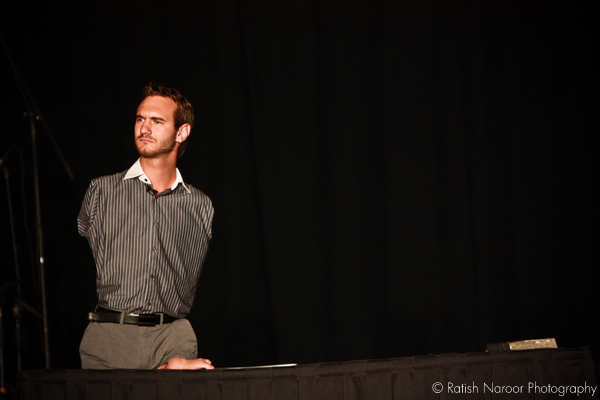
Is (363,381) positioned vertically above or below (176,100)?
below

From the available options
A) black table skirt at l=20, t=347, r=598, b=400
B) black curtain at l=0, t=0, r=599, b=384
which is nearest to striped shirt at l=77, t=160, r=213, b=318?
black table skirt at l=20, t=347, r=598, b=400

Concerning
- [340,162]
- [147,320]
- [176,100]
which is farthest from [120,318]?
[340,162]

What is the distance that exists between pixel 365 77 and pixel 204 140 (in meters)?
1.01

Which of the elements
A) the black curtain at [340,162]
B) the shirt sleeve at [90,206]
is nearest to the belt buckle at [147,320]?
the shirt sleeve at [90,206]

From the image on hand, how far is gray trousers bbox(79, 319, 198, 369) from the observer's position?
183 centimetres

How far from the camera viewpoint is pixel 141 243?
1971mm

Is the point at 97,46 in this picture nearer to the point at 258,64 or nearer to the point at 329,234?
the point at 258,64

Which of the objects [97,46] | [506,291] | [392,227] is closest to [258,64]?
[97,46]

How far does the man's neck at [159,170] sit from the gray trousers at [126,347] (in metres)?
0.56

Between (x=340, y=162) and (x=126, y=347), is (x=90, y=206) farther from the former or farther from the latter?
(x=340, y=162)

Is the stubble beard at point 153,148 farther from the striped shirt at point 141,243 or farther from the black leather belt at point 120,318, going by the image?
the black leather belt at point 120,318

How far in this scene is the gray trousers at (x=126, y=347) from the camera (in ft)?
6.00

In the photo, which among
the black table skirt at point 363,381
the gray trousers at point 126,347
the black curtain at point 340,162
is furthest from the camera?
the black curtain at point 340,162

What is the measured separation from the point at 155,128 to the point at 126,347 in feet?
2.76
